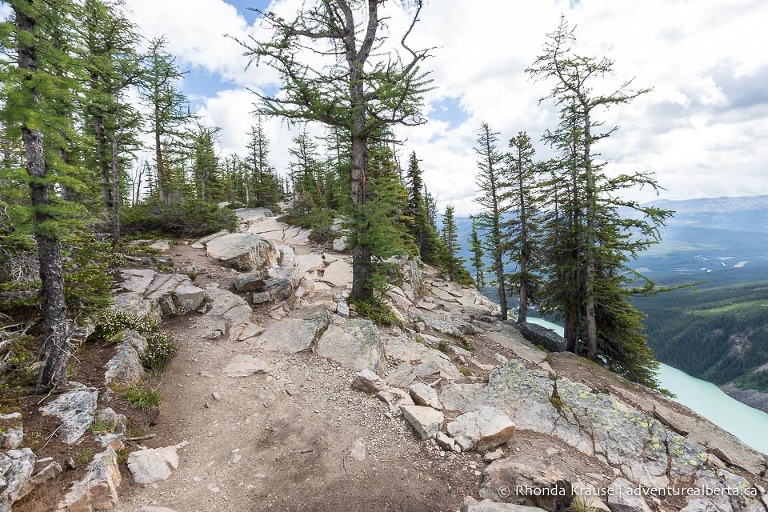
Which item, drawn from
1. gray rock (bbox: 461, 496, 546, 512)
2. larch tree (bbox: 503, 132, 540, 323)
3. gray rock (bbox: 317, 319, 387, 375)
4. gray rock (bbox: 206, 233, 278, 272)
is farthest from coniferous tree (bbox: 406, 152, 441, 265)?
gray rock (bbox: 461, 496, 546, 512)

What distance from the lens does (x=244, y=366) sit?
26.4 feet

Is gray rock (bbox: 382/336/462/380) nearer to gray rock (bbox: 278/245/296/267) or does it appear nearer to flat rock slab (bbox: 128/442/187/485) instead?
flat rock slab (bbox: 128/442/187/485)

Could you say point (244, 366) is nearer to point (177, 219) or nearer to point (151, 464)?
point (151, 464)

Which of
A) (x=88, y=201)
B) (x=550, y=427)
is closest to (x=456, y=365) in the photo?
(x=550, y=427)

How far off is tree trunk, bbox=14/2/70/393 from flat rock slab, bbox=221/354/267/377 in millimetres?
3054

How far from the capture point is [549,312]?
19.3m

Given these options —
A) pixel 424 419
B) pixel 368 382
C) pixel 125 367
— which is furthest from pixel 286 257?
pixel 424 419

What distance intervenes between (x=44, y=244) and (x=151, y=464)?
4.08 metres

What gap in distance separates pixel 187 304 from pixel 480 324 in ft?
52.2

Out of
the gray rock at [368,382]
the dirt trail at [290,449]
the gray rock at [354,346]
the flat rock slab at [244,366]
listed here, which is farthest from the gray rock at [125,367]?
the gray rock at [368,382]

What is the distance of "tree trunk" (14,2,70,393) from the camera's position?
16.1 feet

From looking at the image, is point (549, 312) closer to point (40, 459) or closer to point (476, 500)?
point (476, 500)

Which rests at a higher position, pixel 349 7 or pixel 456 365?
pixel 349 7

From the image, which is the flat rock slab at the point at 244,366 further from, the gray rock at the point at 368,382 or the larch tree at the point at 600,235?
the larch tree at the point at 600,235
